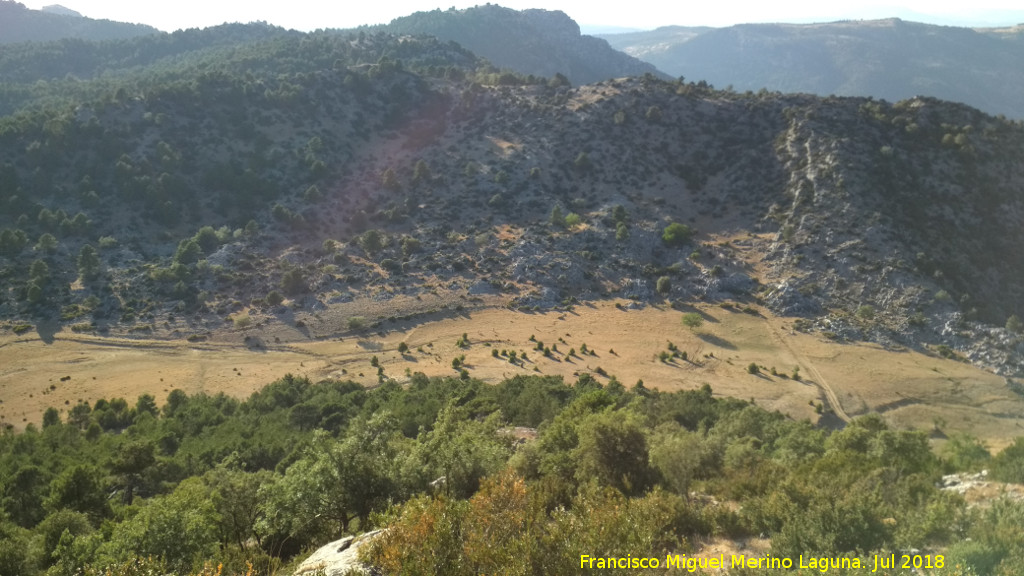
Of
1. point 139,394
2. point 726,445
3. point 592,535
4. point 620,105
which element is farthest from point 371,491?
point 620,105

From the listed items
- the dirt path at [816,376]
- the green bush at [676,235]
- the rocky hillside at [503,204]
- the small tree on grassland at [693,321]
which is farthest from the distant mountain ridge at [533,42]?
the dirt path at [816,376]

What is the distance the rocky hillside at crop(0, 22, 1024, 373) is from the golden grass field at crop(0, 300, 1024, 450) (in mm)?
3032

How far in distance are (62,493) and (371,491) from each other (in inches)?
449

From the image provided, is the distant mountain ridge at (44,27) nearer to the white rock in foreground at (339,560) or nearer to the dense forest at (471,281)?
the dense forest at (471,281)

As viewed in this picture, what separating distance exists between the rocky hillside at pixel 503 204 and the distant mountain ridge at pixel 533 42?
84.1 m

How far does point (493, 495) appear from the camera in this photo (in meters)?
9.52

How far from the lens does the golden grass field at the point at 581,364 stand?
119 ft

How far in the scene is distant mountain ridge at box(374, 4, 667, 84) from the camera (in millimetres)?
163250

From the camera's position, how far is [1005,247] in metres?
53.1

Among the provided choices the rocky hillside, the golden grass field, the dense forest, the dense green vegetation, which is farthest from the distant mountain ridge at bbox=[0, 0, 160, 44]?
the dense green vegetation

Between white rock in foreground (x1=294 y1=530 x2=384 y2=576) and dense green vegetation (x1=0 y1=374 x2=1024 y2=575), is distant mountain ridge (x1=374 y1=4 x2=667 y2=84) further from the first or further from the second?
white rock in foreground (x1=294 y1=530 x2=384 y2=576)

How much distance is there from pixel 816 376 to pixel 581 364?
51.9ft

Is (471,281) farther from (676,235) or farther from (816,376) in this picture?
(816,376)

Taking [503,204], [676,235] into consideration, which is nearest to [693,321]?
[676,235]
